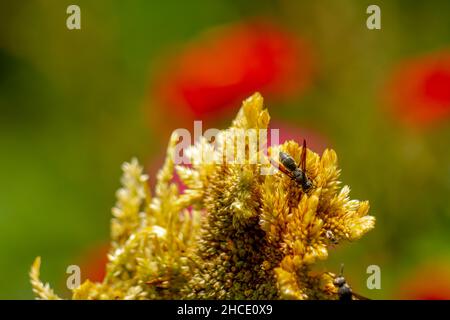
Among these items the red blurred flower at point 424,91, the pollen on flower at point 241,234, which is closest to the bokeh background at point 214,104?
the red blurred flower at point 424,91

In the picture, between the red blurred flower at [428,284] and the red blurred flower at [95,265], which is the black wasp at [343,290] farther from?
the red blurred flower at [95,265]

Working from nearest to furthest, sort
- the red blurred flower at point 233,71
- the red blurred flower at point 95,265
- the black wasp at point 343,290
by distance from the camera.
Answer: the black wasp at point 343,290
the red blurred flower at point 95,265
the red blurred flower at point 233,71

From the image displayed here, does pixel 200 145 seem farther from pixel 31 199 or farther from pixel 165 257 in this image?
pixel 31 199

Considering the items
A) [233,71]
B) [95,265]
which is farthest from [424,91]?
[95,265]

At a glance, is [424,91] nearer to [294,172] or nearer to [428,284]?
[428,284]

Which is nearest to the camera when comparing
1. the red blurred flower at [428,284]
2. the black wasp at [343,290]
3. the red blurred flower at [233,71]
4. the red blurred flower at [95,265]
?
the black wasp at [343,290]

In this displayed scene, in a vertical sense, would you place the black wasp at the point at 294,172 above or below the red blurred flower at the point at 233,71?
below
